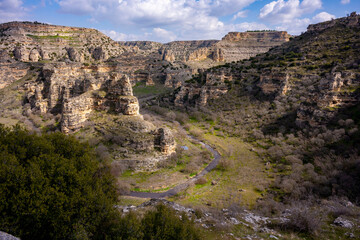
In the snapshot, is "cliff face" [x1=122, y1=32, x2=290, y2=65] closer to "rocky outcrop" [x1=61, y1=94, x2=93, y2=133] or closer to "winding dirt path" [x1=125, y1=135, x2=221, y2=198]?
"rocky outcrop" [x1=61, y1=94, x2=93, y2=133]

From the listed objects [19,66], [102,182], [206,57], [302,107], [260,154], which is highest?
[206,57]

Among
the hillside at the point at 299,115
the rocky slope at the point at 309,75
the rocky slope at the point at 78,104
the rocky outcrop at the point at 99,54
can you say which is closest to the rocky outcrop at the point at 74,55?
the rocky outcrop at the point at 99,54

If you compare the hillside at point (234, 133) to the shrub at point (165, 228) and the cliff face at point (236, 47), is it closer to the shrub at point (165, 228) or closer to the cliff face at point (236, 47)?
the shrub at point (165, 228)

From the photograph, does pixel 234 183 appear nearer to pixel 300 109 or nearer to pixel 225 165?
pixel 225 165

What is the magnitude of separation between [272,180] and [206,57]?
101051mm

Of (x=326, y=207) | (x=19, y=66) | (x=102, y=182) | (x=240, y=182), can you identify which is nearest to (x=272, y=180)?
(x=240, y=182)

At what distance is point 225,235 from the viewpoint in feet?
43.5

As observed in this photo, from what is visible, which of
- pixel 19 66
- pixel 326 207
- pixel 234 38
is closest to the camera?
pixel 326 207

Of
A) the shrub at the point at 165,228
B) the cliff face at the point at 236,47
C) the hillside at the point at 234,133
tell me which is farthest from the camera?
the cliff face at the point at 236,47

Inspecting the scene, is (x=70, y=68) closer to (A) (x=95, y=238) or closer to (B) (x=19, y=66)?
(B) (x=19, y=66)

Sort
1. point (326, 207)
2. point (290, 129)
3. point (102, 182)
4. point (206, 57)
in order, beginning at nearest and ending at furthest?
point (102, 182) < point (326, 207) < point (290, 129) < point (206, 57)

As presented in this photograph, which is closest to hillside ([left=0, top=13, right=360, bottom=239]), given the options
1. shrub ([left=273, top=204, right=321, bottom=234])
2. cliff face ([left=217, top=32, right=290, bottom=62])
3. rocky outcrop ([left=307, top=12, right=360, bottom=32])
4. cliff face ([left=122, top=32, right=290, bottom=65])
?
shrub ([left=273, top=204, right=321, bottom=234])

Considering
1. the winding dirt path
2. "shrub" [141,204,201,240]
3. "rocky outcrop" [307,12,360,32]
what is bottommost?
the winding dirt path

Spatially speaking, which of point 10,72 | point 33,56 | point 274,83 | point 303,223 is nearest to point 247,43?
point 274,83
